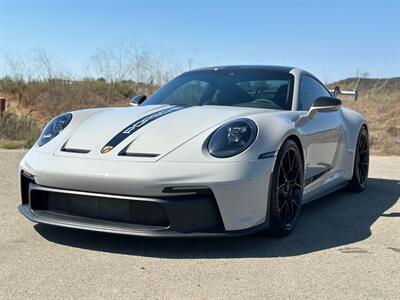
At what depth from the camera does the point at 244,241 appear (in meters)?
3.55

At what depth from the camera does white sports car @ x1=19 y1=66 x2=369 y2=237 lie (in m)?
3.10

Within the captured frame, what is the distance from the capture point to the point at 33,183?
345 centimetres

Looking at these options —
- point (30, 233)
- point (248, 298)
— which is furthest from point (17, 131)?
point (248, 298)

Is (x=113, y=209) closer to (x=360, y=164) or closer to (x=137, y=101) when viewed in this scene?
(x=137, y=101)

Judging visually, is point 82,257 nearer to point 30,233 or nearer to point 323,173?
point 30,233

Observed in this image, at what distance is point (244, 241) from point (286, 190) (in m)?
0.47

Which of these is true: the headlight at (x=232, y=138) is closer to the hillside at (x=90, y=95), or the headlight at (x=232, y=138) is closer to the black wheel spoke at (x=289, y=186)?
the black wheel spoke at (x=289, y=186)

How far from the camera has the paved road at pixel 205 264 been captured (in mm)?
2641

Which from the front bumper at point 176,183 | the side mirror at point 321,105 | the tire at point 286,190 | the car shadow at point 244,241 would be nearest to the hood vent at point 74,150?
the front bumper at point 176,183

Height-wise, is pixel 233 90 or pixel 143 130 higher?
pixel 233 90

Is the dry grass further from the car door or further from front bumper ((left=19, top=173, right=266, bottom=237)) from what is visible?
front bumper ((left=19, top=173, right=266, bottom=237))

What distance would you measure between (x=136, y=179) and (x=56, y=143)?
0.83 meters

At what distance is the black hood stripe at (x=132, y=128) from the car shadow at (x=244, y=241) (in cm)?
63

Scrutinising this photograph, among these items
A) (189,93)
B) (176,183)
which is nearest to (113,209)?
(176,183)
